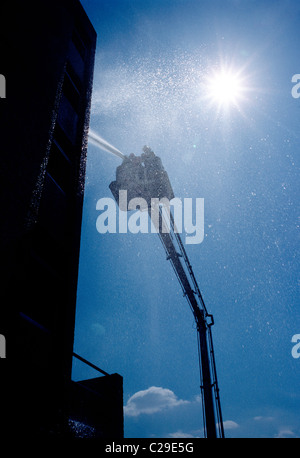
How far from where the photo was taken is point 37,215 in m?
5.15

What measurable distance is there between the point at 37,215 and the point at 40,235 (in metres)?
0.51

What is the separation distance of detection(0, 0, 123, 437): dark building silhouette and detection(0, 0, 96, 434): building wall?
0.6 inches

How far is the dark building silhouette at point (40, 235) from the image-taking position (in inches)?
159

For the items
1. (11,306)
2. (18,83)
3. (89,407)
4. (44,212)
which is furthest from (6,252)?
(89,407)

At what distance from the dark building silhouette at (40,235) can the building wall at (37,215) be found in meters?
0.02

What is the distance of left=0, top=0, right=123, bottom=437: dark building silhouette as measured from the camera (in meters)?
4.04

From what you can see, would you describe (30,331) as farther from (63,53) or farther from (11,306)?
(63,53)
